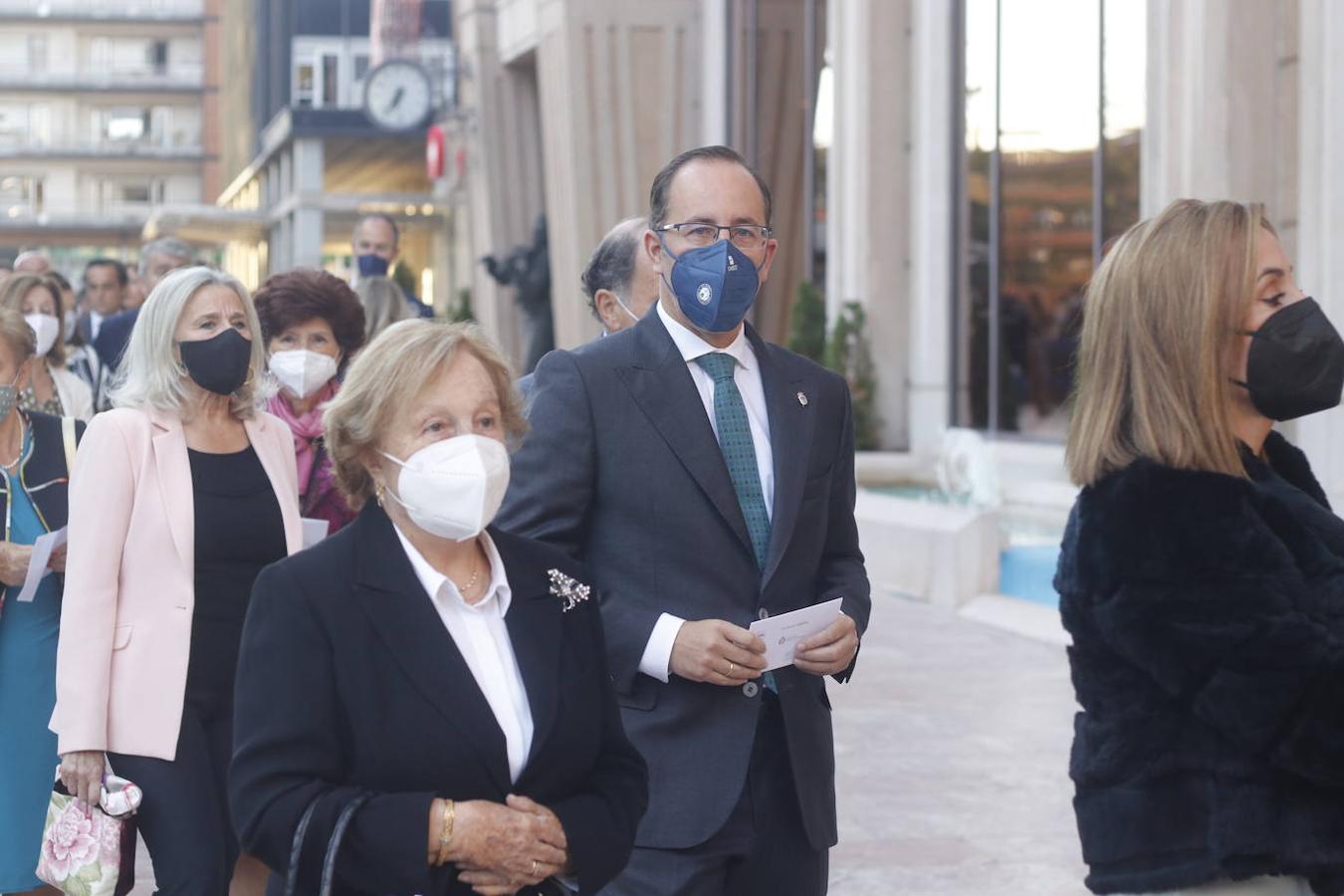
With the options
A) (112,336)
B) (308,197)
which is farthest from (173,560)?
(308,197)

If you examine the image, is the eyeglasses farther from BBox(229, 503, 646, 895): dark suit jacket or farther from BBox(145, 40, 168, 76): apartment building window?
BBox(145, 40, 168, 76): apartment building window

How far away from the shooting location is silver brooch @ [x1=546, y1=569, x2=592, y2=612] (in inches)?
118

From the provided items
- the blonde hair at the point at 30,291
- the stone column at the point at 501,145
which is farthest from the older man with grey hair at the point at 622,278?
the stone column at the point at 501,145

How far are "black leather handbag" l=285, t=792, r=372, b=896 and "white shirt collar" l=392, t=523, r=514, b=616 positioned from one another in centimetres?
35

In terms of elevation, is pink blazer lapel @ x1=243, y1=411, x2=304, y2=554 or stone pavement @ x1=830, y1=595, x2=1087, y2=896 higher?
pink blazer lapel @ x1=243, y1=411, x2=304, y2=554

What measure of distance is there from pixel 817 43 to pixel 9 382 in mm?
20310

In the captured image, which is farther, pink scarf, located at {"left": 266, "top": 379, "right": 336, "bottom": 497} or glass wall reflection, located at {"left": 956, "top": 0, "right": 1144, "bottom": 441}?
glass wall reflection, located at {"left": 956, "top": 0, "right": 1144, "bottom": 441}

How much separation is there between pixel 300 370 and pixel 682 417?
2.58 meters

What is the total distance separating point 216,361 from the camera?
4801 mm

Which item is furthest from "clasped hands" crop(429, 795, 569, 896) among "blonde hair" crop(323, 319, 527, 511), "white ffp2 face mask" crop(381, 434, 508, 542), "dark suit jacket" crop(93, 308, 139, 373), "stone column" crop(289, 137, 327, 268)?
"stone column" crop(289, 137, 327, 268)

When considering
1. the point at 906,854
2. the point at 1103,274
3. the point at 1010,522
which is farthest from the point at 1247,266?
the point at 1010,522

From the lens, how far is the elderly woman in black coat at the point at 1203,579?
114 inches

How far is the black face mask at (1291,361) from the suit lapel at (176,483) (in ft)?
8.59

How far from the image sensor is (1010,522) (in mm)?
16406
